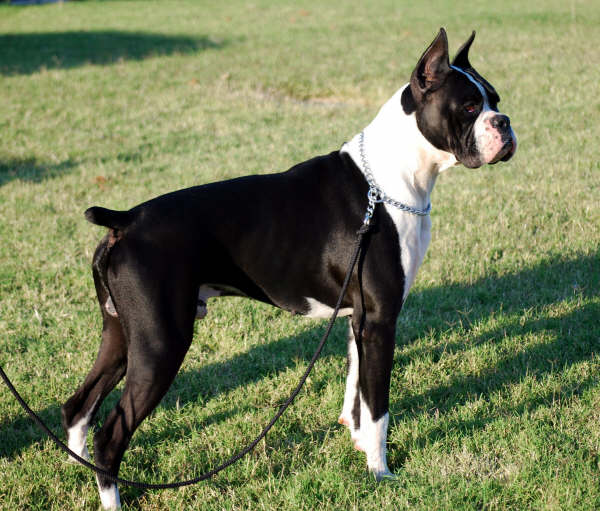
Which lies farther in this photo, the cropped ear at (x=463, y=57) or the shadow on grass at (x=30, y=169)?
the shadow on grass at (x=30, y=169)

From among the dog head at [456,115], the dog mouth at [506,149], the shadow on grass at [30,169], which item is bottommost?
the shadow on grass at [30,169]

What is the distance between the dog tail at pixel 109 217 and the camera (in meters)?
2.82

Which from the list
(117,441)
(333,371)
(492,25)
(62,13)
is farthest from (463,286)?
(62,13)

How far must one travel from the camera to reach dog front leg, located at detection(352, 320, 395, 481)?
122 inches

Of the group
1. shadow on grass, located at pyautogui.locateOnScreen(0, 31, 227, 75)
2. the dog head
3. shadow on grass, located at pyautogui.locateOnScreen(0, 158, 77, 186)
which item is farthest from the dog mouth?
shadow on grass, located at pyautogui.locateOnScreen(0, 31, 227, 75)

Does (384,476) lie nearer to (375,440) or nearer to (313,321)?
(375,440)

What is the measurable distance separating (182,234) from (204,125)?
23.5ft

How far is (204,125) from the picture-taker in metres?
9.77

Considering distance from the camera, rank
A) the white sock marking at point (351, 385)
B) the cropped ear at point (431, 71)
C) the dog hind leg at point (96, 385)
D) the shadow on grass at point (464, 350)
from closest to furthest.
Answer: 1. the cropped ear at point (431, 71)
2. the dog hind leg at point (96, 385)
3. the white sock marking at point (351, 385)
4. the shadow on grass at point (464, 350)

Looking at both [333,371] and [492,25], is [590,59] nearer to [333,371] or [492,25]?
[492,25]

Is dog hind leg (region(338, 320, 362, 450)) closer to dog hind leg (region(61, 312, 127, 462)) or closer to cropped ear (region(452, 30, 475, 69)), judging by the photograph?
A: dog hind leg (region(61, 312, 127, 462))

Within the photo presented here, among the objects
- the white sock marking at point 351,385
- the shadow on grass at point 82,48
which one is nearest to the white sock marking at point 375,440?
the white sock marking at point 351,385

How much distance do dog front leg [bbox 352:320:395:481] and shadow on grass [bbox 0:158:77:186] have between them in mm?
5975

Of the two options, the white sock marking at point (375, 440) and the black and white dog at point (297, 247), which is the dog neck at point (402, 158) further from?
the white sock marking at point (375, 440)
